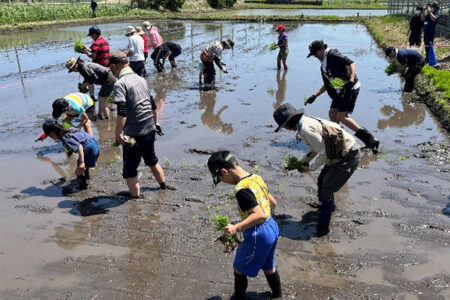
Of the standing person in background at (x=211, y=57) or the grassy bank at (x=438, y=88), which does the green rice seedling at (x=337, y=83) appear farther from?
the standing person in background at (x=211, y=57)

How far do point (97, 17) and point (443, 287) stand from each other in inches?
1523

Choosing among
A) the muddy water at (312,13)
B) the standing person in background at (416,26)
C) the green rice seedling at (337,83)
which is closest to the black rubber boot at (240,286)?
the green rice seedling at (337,83)

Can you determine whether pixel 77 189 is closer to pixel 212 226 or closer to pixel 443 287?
pixel 212 226

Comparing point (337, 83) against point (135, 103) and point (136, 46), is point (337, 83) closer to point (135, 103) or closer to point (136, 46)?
point (135, 103)

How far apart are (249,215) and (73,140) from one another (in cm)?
351

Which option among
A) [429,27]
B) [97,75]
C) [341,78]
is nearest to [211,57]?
[97,75]

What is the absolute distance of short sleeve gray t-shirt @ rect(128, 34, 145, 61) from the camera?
11023 mm

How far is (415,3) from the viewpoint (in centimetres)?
3128

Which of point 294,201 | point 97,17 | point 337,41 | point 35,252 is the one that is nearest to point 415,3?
point 337,41

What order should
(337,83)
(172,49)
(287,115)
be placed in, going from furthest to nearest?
1. (172,49)
2. (337,83)
3. (287,115)

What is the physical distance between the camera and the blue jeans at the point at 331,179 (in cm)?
465

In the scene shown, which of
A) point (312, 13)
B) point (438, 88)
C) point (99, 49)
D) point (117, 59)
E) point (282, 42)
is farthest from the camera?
point (312, 13)

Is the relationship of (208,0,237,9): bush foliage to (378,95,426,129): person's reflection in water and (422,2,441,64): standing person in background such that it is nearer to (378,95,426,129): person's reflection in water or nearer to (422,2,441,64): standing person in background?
(422,2,441,64): standing person in background

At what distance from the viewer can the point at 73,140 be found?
588 centimetres
